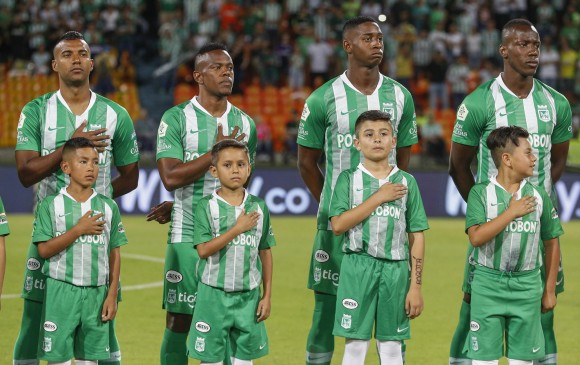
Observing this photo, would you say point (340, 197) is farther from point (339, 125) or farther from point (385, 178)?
point (339, 125)

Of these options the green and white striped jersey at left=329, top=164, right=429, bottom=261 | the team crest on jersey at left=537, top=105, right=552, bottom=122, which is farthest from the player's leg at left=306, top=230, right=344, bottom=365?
the team crest on jersey at left=537, top=105, right=552, bottom=122

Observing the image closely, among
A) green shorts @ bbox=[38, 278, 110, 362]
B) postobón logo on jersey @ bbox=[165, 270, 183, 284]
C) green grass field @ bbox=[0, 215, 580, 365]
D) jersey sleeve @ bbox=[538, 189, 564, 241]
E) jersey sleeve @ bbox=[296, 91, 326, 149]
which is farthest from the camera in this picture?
green grass field @ bbox=[0, 215, 580, 365]

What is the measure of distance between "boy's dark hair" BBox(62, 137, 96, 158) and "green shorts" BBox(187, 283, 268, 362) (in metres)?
1.03

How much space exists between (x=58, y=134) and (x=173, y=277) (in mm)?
1063

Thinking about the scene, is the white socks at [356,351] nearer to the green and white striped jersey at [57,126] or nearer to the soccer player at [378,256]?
the soccer player at [378,256]

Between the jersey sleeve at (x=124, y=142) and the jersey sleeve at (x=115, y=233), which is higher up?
the jersey sleeve at (x=124, y=142)

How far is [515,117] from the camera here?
638cm

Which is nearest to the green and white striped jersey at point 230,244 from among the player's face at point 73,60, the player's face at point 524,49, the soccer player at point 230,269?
the soccer player at point 230,269

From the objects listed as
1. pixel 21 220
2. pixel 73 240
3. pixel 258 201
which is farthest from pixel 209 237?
pixel 21 220

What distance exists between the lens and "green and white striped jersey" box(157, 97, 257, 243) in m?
6.39

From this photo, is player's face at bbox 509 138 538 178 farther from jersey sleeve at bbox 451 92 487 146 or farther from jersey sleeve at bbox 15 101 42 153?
jersey sleeve at bbox 15 101 42 153

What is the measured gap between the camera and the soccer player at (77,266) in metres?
5.81

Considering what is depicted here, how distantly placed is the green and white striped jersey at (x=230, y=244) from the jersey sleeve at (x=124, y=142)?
0.67 metres

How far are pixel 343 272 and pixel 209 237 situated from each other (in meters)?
0.76
